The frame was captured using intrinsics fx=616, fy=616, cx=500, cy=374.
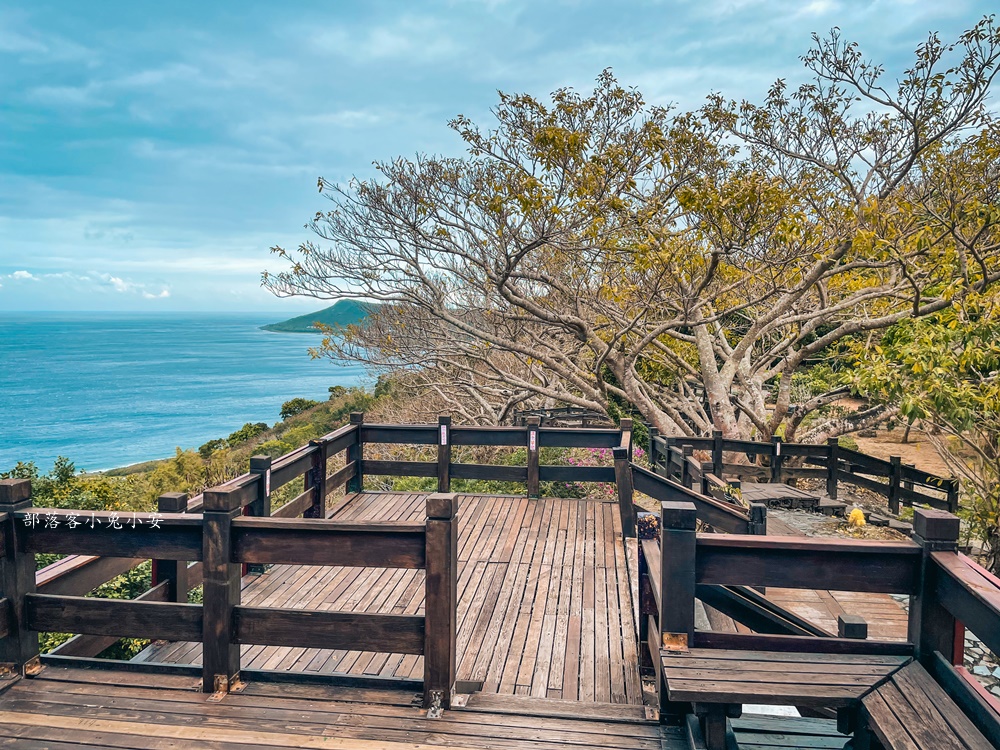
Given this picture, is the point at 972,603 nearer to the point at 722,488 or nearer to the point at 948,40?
the point at 722,488

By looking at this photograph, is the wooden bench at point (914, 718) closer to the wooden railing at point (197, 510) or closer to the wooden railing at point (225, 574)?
the wooden railing at point (225, 574)

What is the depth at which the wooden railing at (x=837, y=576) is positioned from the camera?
7.22 feet

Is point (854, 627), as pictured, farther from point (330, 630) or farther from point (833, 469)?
point (833, 469)

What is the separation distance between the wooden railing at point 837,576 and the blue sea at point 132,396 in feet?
53.8

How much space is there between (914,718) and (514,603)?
275cm

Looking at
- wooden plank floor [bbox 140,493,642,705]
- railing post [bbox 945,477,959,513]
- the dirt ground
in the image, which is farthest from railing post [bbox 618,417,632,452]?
the dirt ground

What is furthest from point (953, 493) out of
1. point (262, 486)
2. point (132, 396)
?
point (132, 396)

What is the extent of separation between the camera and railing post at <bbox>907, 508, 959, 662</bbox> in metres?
2.24

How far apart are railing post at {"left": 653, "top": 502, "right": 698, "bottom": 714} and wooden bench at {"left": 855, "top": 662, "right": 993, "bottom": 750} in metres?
0.65

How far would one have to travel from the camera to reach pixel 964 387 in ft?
23.0

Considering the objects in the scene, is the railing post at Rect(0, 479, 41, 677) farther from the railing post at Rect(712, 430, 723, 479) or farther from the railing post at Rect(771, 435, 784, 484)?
the railing post at Rect(771, 435, 784, 484)

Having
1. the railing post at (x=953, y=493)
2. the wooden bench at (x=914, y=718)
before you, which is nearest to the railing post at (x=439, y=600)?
the wooden bench at (x=914, y=718)

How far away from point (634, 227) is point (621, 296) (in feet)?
7.30

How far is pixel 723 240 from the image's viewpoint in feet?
31.4
